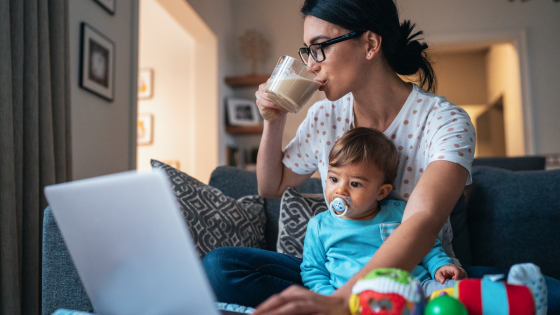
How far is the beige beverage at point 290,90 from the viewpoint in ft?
3.61

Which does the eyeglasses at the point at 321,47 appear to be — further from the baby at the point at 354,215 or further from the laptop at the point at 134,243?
the laptop at the point at 134,243

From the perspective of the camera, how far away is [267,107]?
1.19 meters

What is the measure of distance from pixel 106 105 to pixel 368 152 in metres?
1.97

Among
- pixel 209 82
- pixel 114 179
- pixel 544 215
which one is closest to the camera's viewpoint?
pixel 114 179

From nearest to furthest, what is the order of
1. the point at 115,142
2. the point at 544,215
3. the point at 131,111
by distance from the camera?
the point at 544,215 → the point at 115,142 → the point at 131,111

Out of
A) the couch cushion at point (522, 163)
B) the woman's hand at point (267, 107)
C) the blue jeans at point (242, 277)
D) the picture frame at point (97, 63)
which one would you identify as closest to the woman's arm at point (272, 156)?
the woman's hand at point (267, 107)

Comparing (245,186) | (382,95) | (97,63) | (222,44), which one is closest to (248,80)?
(222,44)

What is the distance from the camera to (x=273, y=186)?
1.48m

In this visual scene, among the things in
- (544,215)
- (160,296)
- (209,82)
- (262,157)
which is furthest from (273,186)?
(209,82)

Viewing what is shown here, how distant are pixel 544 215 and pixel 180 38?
4.05m

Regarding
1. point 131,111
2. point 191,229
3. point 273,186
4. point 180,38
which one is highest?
point 180,38

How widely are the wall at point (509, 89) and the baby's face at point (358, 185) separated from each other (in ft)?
13.6

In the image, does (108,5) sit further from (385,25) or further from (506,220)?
(506,220)

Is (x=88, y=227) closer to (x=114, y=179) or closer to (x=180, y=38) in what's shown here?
(x=114, y=179)
